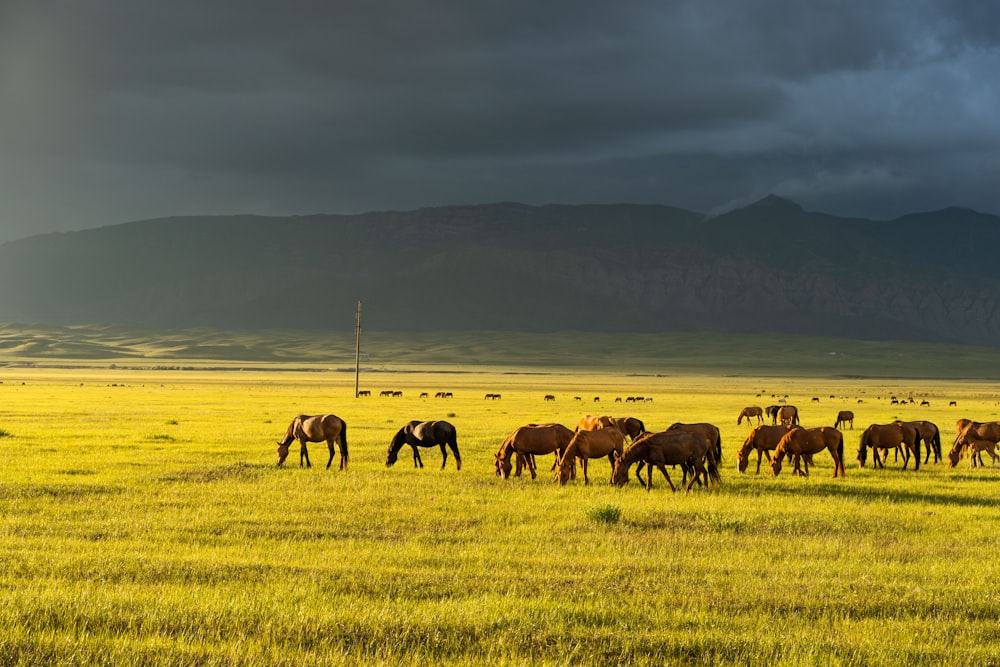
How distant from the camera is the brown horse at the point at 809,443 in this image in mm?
24156

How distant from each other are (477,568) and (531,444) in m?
10.4

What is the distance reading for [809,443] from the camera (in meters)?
24.4

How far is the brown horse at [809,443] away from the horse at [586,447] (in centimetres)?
472

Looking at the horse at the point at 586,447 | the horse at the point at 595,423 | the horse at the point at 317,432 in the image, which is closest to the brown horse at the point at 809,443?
the horse at the point at 595,423

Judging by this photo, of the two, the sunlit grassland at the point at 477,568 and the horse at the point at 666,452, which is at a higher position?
the horse at the point at 666,452

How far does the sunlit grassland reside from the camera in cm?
949

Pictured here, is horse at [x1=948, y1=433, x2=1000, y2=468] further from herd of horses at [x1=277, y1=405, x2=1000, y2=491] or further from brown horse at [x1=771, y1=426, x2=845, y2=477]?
brown horse at [x1=771, y1=426, x2=845, y2=477]

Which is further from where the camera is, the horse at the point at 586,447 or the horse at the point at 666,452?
the horse at the point at 586,447

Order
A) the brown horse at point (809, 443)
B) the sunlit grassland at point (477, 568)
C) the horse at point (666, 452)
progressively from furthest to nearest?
the brown horse at point (809, 443), the horse at point (666, 452), the sunlit grassland at point (477, 568)

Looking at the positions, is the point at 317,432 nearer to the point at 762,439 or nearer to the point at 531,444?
the point at 531,444

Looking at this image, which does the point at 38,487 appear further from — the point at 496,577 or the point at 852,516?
the point at 852,516

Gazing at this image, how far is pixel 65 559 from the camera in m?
12.6

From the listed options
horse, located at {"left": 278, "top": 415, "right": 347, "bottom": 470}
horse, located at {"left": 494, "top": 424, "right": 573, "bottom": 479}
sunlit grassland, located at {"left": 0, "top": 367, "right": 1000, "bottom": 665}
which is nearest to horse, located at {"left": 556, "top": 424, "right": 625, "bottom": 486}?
sunlit grassland, located at {"left": 0, "top": 367, "right": 1000, "bottom": 665}

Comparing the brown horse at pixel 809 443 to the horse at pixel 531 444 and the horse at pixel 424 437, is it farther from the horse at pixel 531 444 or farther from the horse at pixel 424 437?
the horse at pixel 424 437
